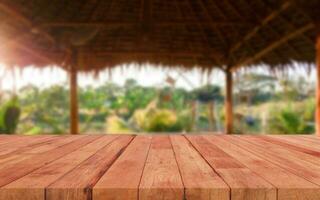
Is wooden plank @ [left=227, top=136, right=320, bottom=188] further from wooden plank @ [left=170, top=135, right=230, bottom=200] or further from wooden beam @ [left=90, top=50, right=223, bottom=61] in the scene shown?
wooden beam @ [left=90, top=50, right=223, bottom=61]

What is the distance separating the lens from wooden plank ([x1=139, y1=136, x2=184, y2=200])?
736 mm

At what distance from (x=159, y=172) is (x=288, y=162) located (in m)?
0.40

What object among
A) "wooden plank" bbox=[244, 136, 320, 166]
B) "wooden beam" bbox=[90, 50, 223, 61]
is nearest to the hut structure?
"wooden beam" bbox=[90, 50, 223, 61]

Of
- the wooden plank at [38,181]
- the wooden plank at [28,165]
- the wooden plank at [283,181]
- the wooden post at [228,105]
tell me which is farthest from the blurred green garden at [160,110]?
the wooden plank at [283,181]

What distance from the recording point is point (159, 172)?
0.89m

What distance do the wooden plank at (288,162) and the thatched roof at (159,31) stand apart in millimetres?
3080

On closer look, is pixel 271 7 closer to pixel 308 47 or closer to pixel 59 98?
pixel 308 47

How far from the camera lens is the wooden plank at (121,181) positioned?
73cm

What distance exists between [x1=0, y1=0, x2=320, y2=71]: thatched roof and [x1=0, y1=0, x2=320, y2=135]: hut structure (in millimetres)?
12

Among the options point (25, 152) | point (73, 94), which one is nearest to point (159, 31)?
point (73, 94)

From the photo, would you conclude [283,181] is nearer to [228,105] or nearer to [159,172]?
[159,172]

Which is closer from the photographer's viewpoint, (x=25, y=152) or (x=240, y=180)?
(x=240, y=180)

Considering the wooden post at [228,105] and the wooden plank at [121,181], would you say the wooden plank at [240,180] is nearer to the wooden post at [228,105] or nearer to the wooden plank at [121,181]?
the wooden plank at [121,181]

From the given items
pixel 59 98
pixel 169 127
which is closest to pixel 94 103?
pixel 59 98
